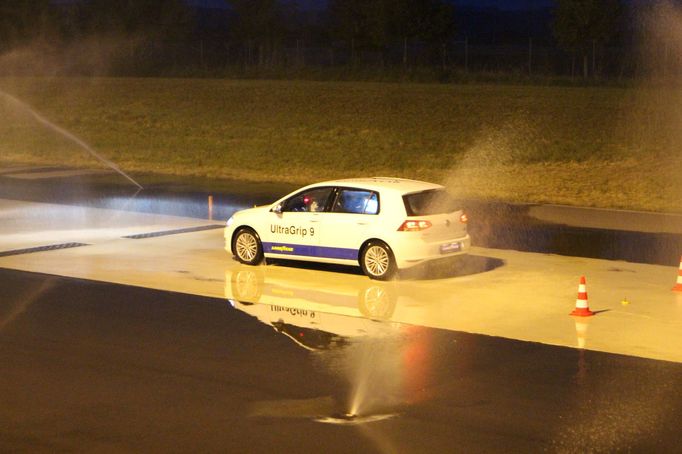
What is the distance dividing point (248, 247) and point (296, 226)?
1.00m

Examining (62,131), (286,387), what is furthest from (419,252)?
(62,131)

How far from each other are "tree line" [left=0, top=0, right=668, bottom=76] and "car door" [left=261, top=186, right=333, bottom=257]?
37.1 metres

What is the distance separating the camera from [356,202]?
699 inches

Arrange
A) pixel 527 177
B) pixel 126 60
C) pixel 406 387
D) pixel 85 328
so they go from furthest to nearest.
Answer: pixel 126 60 < pixel 527 177 < pixel 85 328 < pixel 406 387

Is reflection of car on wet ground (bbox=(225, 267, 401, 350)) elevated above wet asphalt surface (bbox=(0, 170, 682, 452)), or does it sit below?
above

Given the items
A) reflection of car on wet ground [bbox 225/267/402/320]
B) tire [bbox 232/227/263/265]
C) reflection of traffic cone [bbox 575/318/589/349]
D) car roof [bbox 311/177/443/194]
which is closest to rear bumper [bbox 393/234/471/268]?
reflection of car on wet ground [bbox 225/267/402/320]

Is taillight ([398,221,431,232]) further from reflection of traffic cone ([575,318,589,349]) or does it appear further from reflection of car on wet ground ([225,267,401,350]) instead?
reflection of traffic cone ([575,318,589,349])

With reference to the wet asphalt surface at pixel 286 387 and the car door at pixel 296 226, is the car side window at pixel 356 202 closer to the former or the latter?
the car door at pixel 296 226

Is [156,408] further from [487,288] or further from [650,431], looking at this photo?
[487,288]

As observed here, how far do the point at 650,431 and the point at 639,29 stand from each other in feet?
293

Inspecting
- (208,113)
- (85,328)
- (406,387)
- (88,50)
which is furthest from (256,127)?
(88,50)

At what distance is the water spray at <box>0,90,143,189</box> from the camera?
3573cm

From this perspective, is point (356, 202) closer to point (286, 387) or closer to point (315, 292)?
point (315, 292)

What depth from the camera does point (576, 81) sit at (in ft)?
160
